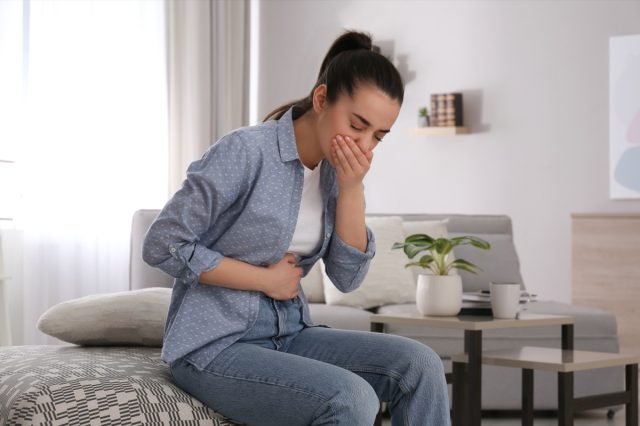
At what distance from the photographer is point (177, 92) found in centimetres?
558

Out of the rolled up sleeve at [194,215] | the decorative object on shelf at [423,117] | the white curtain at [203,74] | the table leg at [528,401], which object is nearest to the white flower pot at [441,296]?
the table leg at [528,401]

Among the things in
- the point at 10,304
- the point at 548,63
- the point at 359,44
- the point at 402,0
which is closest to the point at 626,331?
the point at 548,63

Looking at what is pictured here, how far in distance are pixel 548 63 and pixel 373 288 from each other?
8.31 ft

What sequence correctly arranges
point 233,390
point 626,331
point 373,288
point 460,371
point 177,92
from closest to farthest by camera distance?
point 233,390, point 460,371, point 373,288, point 626,331, point 177,92

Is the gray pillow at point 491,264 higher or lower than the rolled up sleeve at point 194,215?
lower

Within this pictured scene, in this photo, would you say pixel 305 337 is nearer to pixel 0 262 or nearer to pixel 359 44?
pixel 359 44

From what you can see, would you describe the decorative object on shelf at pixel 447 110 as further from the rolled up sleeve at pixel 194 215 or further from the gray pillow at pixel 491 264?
the rolled up sleeve at pixel 194 215

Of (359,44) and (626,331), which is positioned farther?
(626,331)

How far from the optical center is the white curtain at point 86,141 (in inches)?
183

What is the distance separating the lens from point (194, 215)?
167 cm

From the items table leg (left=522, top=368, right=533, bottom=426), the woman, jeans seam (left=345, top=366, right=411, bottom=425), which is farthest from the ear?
table leg (left=522, top=368, right=533, bottom=426)

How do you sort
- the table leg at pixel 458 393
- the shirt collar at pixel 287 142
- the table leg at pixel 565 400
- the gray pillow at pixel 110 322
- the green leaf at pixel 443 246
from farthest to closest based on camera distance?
the green leaf at pixel 443 246 < the table leg at pixel 458 393 < the table leg at pixel 565 400 < the gray pillow at pixel 110 322 < the shirt collar at pixel 287 142

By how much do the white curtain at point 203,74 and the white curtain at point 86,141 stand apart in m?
0.12

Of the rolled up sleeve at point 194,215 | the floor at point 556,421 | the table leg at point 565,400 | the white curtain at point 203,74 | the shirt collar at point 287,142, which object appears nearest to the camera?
the rolled up sleeve at point 194,215
